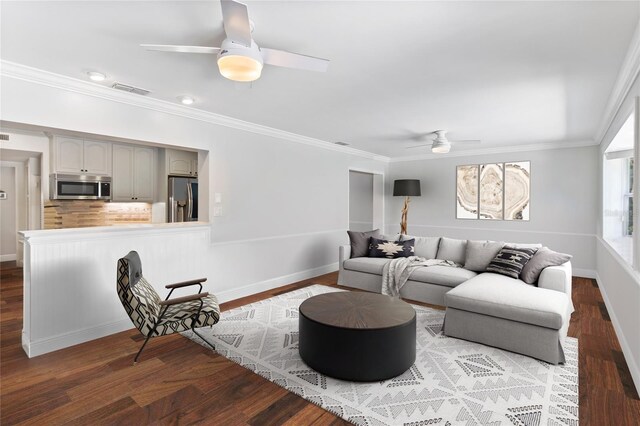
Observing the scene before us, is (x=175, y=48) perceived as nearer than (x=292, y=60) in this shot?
Yes

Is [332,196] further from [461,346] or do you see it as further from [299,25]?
[299,25]

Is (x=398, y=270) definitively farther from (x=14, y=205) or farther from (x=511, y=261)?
(x=14, y=205)

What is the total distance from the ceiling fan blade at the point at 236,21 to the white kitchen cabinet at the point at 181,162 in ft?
15.2

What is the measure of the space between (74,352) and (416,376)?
9.72 feet

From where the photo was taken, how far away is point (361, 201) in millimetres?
8367

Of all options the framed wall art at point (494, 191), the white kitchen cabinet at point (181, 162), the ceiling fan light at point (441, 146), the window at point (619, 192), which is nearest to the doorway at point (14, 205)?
the white kitchen cabinet at point (181, 162)

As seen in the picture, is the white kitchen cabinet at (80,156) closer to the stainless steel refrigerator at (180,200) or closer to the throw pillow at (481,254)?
the stainless steel refrigerator at (180,200)

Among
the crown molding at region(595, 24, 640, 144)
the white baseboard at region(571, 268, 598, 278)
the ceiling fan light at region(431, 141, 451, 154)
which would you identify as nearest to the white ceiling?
the crown molding at region(595, 24, 640, 144)

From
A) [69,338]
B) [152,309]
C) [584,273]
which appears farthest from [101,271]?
[584,273]

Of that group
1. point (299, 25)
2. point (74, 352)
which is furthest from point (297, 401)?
point (299, 25)

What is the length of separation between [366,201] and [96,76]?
6248 millimetres

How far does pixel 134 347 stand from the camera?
10.1 feet

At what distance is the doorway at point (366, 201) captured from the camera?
7828 mm

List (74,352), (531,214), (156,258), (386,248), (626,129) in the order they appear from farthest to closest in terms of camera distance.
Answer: (531,214) → (386,248) → (156,258) → (626,129) → (74,352)
